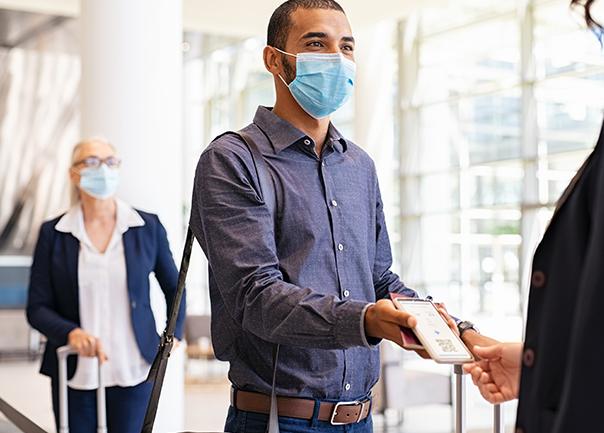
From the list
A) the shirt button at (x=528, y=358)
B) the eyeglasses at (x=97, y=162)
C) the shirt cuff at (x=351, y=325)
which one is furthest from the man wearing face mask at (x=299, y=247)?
the eyeglasses at (x=97, y=162)

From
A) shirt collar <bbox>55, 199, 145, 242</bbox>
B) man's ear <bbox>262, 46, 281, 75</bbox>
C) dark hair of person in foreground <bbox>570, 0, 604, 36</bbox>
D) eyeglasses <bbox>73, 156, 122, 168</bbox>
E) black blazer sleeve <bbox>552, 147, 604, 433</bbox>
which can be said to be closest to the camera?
black blazer sleeve <bbox>552, 147, 604, 433</bbox>

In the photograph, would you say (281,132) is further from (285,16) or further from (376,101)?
(376,101)

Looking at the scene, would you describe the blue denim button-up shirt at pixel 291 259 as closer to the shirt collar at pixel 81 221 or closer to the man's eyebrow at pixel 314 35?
the man's eyebrow at pixel 314 35

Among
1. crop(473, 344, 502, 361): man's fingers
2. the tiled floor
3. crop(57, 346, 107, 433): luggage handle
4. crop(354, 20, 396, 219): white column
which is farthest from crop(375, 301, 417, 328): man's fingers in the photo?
crop(354, 20, 396, 219): white column

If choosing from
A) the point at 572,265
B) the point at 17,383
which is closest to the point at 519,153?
the point at 17,383

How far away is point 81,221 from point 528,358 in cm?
398

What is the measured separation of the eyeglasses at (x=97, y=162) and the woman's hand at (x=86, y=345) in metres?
1.19

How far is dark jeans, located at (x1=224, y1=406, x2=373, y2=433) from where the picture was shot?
9.00 ft

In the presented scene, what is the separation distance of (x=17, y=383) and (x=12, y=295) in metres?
5.08

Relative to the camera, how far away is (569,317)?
1.62 m

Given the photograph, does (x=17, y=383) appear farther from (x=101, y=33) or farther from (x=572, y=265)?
(x=572, y=265)

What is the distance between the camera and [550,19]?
15055mm

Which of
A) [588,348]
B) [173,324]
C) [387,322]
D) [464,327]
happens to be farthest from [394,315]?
[173,324]

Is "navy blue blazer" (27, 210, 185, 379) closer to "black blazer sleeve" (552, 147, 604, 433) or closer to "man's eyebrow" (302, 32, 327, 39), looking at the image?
"man's eyebrow" (302, 32, 327, 39)
